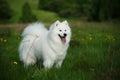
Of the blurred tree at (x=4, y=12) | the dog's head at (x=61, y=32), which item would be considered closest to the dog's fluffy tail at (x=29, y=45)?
the dog's head at (x=61, y=32)

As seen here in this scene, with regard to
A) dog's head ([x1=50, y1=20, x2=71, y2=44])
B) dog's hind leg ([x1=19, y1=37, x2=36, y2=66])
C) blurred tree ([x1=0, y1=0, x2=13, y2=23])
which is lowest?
blurred tree ([x1=0, y1=0, x2=13, y2=23])

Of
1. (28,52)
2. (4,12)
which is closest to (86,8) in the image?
(4,12)

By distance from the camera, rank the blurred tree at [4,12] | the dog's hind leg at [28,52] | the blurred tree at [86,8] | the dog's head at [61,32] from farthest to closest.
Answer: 1. the blurred tree at [4,12]
2. the blurred tree at [86,8]
3. the dog's hind leg at [28,52]
4. the dog's head at [61,32]

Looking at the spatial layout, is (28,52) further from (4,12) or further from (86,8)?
(86,8)

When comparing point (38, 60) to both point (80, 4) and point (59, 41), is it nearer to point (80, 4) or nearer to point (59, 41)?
point (59, 41)

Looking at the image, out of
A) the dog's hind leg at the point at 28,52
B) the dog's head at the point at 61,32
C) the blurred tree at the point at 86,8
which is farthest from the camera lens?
the blurred tree at the point at 86,8

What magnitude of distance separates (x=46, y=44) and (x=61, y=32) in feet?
1.58

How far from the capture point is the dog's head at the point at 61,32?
291 inches

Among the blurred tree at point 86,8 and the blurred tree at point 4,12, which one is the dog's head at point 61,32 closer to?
the blurred tree at point 86,8

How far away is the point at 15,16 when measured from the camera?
6075 cm

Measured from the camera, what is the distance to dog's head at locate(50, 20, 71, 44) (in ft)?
24.3

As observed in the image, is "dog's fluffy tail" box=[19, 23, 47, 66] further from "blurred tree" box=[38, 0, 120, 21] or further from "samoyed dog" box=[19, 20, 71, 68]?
"blurred tree" box=[38, 0, 120, 21]

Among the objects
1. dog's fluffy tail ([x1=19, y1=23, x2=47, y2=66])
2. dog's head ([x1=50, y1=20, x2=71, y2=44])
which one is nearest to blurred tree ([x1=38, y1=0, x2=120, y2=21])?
dog's fluffy tail ([x1=19, y1=23, x2=47, y2=66])

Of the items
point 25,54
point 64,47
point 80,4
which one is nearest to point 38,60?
point 25,54
